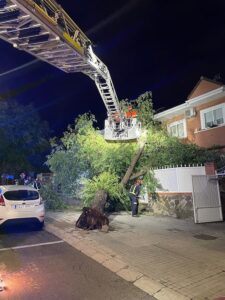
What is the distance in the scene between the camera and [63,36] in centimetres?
915

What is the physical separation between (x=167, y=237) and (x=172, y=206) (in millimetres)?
3754

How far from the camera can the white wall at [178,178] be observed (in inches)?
469

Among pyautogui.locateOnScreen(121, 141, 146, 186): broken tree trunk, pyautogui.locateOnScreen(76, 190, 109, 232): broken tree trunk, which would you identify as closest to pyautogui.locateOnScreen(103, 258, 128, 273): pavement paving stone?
pyautogui.locateOnScreen(76, 190, 109, 232): broken tree trunk

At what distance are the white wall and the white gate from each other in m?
0.70

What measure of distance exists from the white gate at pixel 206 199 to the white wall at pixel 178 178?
0.70m

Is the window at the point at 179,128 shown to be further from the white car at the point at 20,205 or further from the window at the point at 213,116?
the white car at the point at 20,205

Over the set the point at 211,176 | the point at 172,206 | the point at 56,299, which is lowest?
the point at 56,299

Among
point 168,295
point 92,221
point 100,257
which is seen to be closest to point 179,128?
point 92,221

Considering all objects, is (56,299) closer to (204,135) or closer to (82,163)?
(82,163)

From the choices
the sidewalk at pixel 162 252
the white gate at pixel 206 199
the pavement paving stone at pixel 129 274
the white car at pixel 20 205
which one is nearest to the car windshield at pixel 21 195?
the white car at pixel 20 205

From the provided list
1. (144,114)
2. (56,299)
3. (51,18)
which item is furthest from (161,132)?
(56,299)

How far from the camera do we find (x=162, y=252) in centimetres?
721

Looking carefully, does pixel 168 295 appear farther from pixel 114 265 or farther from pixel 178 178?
pixel 178 178

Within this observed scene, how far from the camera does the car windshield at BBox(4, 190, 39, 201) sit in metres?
10.3
